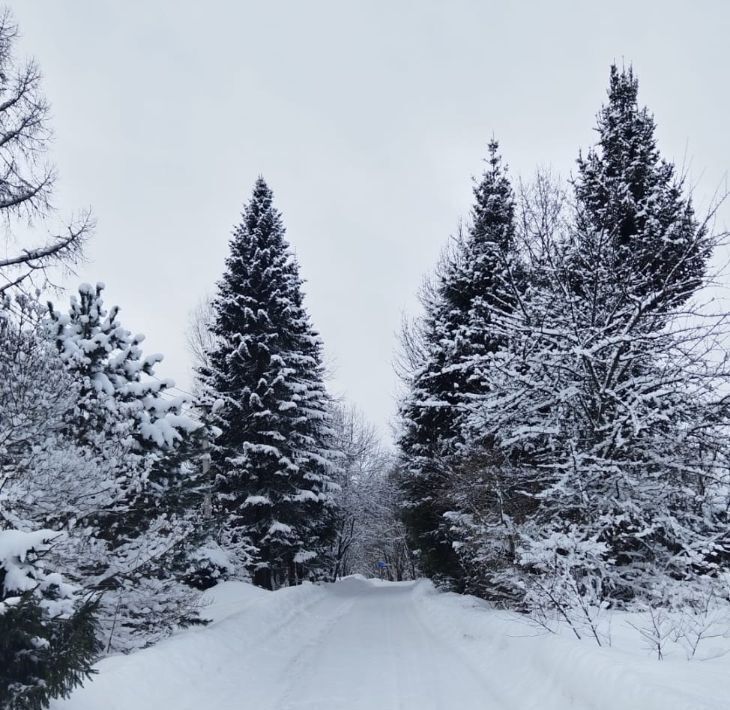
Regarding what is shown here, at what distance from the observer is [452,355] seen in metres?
17.3

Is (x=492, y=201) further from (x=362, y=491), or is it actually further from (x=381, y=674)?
(x=362, y=491)

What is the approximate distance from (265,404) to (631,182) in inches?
564

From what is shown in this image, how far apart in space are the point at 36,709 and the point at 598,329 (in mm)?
9575

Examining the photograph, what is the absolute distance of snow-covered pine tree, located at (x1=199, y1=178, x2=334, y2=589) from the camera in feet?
66.1

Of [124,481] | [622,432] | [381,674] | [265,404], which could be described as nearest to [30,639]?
[124,481]

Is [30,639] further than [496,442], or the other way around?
[496,442]

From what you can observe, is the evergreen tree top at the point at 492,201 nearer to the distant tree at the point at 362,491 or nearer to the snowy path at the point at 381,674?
the snowy path at the point at 381,674

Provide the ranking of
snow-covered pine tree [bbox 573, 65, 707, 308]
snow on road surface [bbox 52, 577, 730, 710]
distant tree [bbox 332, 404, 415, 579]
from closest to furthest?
snow on road surface [bbox 52, 577, 730, 710] → snow-covered pine tree [bbox 573, 65, 707, 308] → distant tree [bbox 332, 404, 415, 579]

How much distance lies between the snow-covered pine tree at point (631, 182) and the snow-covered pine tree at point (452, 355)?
261 cm

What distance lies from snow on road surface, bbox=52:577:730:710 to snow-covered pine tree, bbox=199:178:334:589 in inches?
319

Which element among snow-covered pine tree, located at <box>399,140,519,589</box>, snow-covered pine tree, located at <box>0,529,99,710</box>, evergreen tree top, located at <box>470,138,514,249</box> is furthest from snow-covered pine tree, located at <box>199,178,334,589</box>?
snow-covered pine tree, located at <box>0,529,99,710</box>

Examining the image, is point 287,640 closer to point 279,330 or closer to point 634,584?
point 634,584

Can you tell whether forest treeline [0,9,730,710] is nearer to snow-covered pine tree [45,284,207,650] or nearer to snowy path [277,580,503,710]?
snow-covered pine tree [45,284,207,650]

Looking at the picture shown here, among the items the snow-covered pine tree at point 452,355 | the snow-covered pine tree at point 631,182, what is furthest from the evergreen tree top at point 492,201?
the snow-covered pine tree at point 631,182
